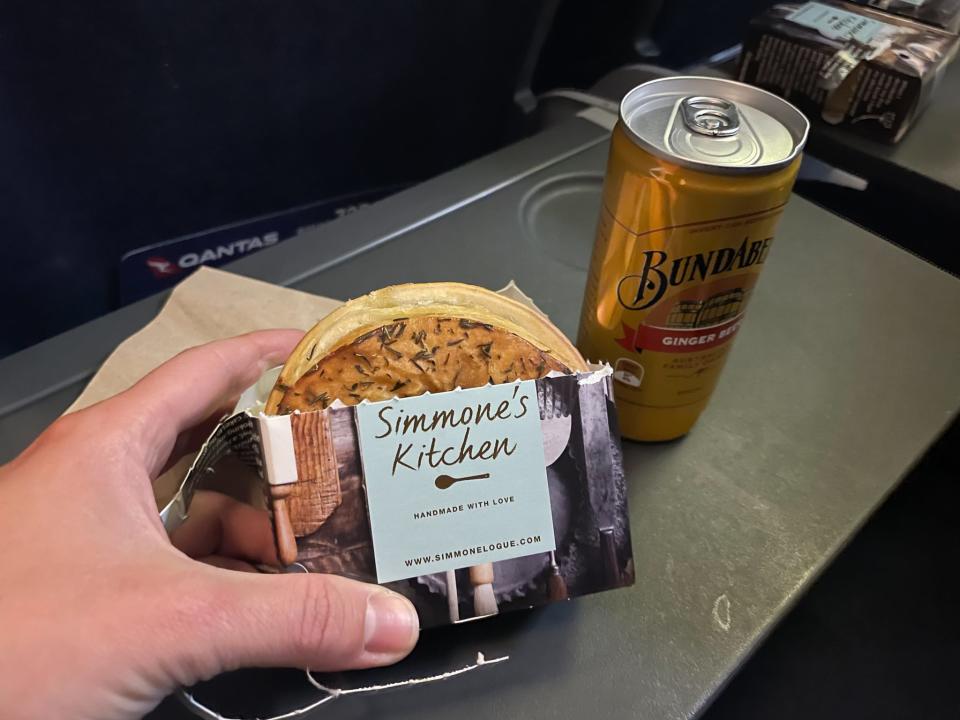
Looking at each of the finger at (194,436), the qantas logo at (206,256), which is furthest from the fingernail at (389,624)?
the qantas logo at (206,256)

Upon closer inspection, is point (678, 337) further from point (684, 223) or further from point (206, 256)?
point (206, 256)

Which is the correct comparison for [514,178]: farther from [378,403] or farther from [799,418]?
[378,403]

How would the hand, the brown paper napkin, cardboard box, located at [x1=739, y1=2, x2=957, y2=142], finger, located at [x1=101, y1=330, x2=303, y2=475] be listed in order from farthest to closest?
cardboard box, located at [x1=739, y1=2, x2=957, y2=142] < the brown paper napkin < finger, located at [x1=101, y1=330, x2=303, y2=475] < the hand

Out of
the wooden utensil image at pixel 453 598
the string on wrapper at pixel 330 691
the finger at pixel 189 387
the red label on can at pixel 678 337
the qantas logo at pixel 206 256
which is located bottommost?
the qantas logo at pixel 206 256

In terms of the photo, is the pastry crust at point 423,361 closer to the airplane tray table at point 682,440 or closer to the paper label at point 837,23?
the airplane tray table at point 682,440

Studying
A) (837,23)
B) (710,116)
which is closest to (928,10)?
(837,23)

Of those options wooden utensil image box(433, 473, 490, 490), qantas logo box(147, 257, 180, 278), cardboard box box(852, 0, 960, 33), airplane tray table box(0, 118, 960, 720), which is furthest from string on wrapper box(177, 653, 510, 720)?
cardboard box box(852, 0, 960, 33)

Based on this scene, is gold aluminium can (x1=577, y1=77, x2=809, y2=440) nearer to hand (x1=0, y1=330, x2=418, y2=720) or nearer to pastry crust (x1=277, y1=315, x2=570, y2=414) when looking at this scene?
pastry crust (x1=277, y1=315, x2=570, y2=414)
